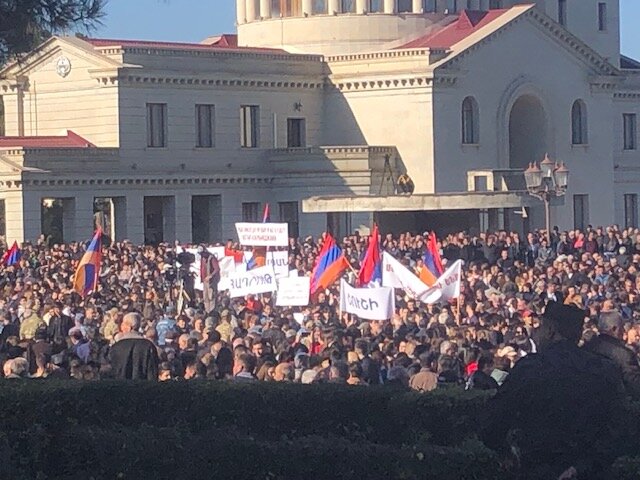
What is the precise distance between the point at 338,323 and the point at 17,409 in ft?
36.8

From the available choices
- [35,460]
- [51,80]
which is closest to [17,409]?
[35,460]

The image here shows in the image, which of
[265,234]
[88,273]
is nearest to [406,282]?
[265,234]

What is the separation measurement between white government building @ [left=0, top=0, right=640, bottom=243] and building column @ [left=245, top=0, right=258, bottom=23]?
57cm

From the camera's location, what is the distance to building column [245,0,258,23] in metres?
66.9

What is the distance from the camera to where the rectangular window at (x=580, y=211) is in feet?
207

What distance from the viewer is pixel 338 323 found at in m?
21.5

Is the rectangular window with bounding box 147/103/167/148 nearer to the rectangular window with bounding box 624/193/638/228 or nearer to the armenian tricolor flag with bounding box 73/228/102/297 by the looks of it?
the rectangular window with bounding box 624/193/638/228

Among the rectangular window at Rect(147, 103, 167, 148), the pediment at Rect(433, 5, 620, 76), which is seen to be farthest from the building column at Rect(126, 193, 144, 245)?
the pediment at Rect(433, 5, 620, 76)

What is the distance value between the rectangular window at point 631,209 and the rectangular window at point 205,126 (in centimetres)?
2007

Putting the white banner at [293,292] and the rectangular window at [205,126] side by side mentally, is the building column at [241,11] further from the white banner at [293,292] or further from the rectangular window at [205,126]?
the white banner at [293,292]

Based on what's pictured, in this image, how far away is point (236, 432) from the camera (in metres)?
10.5

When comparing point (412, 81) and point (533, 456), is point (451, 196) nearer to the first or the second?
point (412, 81)

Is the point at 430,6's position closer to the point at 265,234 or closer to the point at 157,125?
the point at 157,125

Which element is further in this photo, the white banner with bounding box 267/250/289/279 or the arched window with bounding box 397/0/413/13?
the arched window with bounding box 397/0/413/13
